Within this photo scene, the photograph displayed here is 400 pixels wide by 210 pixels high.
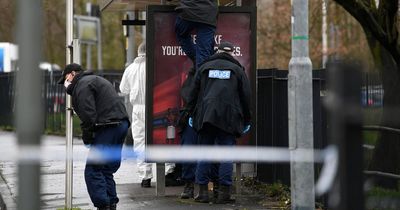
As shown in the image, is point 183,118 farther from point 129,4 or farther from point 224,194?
point 129,4

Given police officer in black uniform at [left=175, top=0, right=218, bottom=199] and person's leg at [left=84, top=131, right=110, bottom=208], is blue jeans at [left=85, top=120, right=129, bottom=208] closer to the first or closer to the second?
person's leg at [left=84, top=131, right=110, bottom=208]

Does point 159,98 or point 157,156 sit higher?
point 159,98

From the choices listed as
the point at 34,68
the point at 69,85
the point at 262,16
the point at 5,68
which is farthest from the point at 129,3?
the point at 262,16

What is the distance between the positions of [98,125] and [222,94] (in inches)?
53.9

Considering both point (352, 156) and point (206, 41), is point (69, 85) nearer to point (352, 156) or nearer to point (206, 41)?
point (206, 41)

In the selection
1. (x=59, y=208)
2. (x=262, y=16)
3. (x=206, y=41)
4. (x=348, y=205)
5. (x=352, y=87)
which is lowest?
(x=59, y=208)

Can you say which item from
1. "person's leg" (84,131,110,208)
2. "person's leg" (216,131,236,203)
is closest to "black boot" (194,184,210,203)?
"person's leg" (216,131,236,203)

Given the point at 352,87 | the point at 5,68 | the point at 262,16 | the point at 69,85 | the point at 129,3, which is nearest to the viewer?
the point at 352,87

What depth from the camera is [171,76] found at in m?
10.2

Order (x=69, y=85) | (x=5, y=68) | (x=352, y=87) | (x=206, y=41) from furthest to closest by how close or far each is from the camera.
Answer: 1. (x=5, y=68)
2. (x=206, y=41)
3. (x=69, y=85)
4. (x=352, y=87)

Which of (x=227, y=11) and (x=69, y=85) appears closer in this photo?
(x=69, y=85)

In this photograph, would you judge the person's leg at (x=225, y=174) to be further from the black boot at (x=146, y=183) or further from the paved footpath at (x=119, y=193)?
the black boot at (x=146, y=183)

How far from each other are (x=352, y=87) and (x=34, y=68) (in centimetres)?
109

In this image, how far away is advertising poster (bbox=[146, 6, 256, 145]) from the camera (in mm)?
10109
